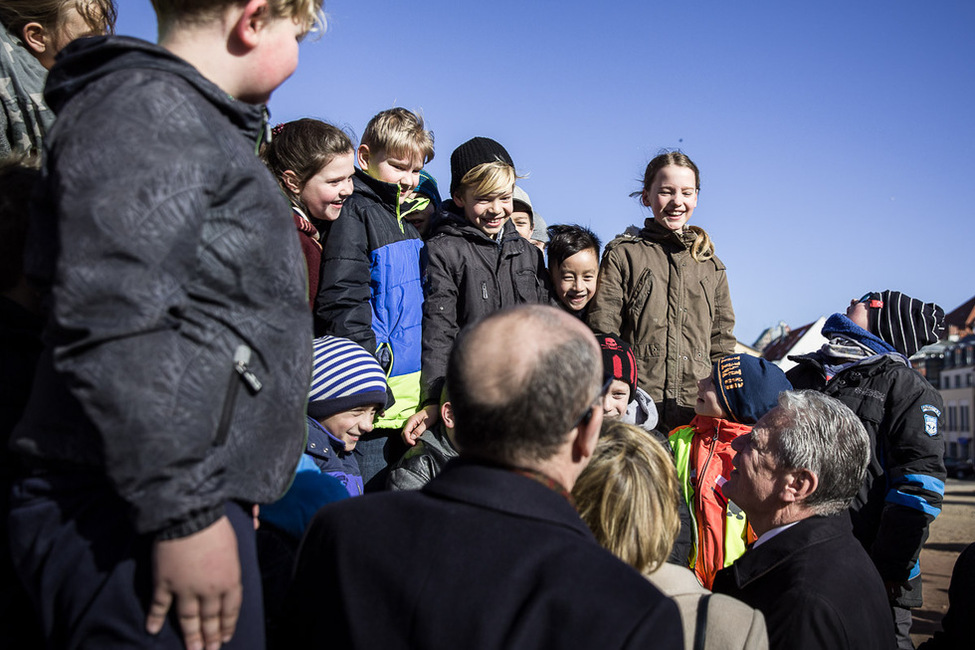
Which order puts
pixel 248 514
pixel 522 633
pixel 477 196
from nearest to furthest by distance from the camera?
1. pixel 522 633
2. pixel 248 514
3. pixel 477 196

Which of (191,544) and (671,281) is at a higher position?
(671,281)

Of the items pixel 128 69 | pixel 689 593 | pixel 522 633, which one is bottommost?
pixel 689 593

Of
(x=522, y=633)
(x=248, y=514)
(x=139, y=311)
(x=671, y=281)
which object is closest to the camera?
(x=139, y=311)

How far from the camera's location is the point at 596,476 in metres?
2.45

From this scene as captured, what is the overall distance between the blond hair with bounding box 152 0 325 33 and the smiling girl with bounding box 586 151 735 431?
137 inches

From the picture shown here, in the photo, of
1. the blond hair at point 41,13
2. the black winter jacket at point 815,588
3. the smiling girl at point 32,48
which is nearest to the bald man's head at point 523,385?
the black winter jacket at point 815,588

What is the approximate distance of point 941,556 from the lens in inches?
625

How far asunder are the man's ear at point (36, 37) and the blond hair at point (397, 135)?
186cm

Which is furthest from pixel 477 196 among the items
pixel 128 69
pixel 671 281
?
pixel 128 69

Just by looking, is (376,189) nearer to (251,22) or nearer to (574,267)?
(574,267)

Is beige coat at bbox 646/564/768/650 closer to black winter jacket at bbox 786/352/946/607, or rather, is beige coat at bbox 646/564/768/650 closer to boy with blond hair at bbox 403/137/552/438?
boy with blond hair at bbox 403/137/552/438

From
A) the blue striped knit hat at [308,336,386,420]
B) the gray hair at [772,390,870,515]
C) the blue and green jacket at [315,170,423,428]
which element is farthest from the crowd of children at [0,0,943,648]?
the blue and green jacket at [315,170,423,428]

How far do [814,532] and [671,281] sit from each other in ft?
8.32

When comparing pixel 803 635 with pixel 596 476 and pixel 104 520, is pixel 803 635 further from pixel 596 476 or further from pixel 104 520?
pixel 104 520
